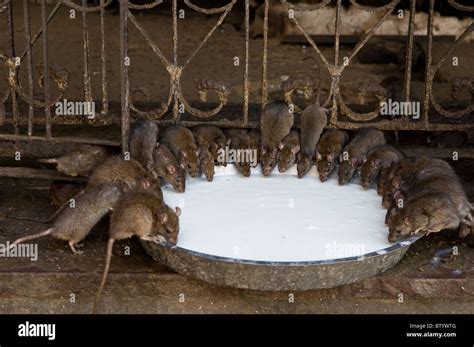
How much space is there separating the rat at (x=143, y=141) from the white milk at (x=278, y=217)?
277 millimetres

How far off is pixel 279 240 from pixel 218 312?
559mm

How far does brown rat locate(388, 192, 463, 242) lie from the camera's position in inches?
185

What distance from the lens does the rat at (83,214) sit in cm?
486

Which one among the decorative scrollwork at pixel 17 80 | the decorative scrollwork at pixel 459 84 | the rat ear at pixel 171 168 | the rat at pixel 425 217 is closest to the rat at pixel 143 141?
the rat ear at pixel 171 168

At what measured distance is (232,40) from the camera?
9.01 meters

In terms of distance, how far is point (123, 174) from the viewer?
5.07 metres

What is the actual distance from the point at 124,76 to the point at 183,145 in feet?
2.19

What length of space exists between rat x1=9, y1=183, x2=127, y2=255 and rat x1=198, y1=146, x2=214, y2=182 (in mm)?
636

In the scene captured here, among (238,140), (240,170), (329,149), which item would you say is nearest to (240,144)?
(238,140)

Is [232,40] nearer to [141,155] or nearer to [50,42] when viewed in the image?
[50,42]

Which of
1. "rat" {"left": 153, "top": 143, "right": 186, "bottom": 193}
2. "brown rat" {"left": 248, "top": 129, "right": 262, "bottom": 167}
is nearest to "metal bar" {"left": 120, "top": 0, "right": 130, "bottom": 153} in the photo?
"rat" {"left": 153, "top": 143, "right": 186, "bottom": 193}

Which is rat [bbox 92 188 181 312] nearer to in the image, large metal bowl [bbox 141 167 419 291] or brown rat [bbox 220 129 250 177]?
large metal bowl [bbox 141 167 419 291]

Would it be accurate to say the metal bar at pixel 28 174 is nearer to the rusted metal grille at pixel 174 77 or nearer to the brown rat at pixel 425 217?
the rusted metal grille at pixel 174 77

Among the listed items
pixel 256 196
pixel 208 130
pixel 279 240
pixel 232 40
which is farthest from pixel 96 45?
pixel 279 240
